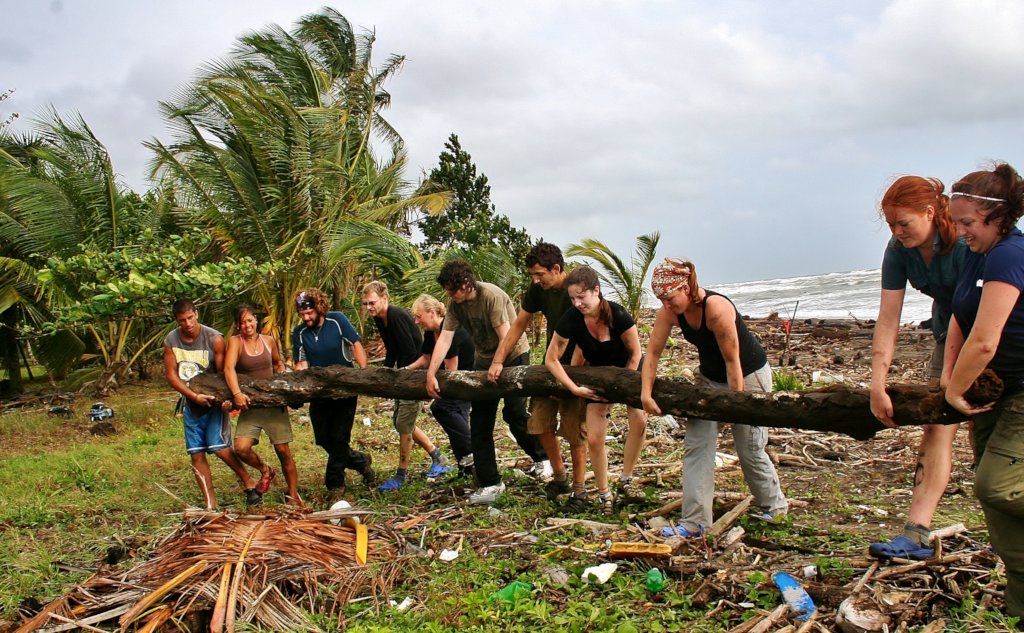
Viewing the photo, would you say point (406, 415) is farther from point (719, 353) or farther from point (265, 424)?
point (719, 353)

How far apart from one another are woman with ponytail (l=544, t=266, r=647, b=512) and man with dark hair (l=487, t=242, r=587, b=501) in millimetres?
160

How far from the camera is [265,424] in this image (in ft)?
22.1

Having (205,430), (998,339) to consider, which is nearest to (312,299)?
(205,430)

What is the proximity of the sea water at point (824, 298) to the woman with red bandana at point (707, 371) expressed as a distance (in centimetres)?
1643

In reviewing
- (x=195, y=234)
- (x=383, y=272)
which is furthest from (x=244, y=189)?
(x=383, y=272)

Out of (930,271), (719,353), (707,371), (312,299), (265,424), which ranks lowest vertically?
(265,424)

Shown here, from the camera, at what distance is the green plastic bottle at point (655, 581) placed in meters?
4.20

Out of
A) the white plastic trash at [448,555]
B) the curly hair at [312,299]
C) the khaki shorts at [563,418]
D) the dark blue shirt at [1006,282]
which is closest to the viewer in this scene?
the dark blue shirt at [1006,282]

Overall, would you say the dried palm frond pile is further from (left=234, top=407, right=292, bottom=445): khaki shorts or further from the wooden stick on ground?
the wooden stick on ground

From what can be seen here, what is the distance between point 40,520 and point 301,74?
1210 cm

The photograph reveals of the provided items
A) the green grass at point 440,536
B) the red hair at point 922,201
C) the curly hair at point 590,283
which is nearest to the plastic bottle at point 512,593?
the green grass at point 440,536

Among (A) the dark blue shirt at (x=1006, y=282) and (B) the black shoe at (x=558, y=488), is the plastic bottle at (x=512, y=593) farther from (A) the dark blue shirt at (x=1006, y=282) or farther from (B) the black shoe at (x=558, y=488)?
(A) the dark blue shirt at (x=1006, y=282)

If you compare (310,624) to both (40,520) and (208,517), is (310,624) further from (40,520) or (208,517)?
(40,520)

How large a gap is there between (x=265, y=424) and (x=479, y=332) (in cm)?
201
